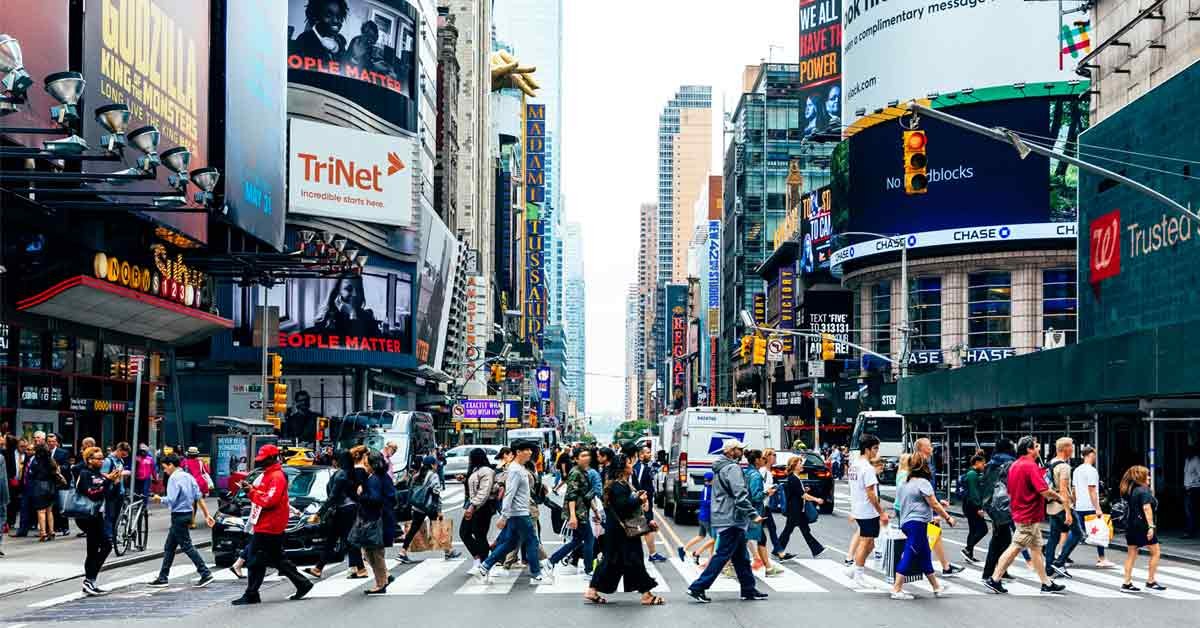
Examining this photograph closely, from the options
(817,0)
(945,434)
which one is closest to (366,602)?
(945,434)

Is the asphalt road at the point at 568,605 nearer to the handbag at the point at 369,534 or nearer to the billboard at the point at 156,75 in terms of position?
the handbag at the point at 369,534

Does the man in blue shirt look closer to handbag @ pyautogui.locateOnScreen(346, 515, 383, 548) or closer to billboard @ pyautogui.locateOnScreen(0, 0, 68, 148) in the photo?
handbag @ pyautogui.locateOnScreen(346, 515, 383, 548)

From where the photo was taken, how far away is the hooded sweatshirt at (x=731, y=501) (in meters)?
15.2

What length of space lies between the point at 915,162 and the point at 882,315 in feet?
201

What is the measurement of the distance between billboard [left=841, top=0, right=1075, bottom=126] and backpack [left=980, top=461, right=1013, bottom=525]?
56.0 m

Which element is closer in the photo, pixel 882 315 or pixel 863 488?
pixel 863 488

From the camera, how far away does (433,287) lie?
76.8m

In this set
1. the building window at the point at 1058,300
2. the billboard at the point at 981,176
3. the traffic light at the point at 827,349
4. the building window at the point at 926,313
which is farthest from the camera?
the traffic light at the point at 827,349

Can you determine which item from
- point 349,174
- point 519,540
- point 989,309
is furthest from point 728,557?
point 989,309

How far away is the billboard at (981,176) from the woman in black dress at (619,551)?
57.8 meters

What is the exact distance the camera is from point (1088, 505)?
1962cm

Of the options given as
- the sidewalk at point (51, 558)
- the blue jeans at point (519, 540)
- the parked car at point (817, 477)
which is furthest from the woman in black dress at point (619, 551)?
the parked car at point (817, 477)

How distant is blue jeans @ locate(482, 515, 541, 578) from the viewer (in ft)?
57.4

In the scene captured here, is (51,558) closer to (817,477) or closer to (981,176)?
(817,477)
